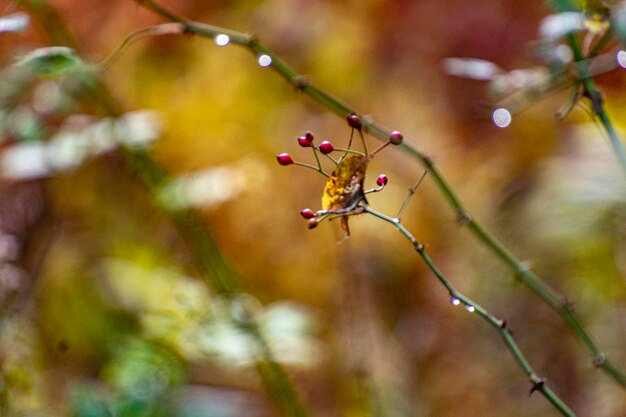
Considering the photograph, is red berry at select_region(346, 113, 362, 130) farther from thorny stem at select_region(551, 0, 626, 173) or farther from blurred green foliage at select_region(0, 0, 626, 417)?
blurred green foliage at select_region(0, 0, 626, 417)

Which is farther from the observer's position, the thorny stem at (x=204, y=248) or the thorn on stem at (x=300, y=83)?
the thorny stem at (x=204, y=248)

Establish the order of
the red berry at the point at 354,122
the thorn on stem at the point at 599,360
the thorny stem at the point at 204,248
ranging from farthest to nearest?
the thorny stem at the point at 204,248 → the thorn on stem at the point at 599,360 → the red berry at the point at 354,122

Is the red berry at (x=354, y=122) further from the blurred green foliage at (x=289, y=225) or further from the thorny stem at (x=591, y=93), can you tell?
the blurred green foliage at (x=289, y=225)

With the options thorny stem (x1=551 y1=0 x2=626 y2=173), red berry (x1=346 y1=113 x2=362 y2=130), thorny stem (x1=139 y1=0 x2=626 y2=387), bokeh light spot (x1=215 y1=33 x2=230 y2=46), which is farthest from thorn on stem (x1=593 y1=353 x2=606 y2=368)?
bokeh light spot (x1=215 y1=33 x2=230 y2=46)

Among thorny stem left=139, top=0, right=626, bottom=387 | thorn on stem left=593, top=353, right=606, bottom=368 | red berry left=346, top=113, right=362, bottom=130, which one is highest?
thorny stem left=139, top=0, right=626, bottom=387

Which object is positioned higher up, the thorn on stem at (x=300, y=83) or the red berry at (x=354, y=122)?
the thorn on stem at (x=300, y=83)

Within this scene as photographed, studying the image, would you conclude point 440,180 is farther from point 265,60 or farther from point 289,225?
point 289,225

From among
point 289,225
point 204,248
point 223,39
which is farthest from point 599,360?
point 289,225

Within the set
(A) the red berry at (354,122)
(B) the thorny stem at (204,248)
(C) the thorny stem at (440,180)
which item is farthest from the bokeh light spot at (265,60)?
(B) the thorny stem at (204,248)
